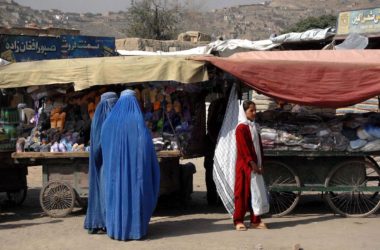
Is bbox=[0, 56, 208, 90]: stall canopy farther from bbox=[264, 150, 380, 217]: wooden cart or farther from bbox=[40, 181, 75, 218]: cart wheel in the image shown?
bbox=[264, 150, 380, 217]: wooden cart

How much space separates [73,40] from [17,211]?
9.93 meters

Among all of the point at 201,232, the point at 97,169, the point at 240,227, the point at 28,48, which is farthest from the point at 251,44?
the point at 97,169

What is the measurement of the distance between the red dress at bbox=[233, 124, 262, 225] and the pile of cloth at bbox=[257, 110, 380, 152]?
2.36 feet

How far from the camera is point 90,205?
6.87 metres

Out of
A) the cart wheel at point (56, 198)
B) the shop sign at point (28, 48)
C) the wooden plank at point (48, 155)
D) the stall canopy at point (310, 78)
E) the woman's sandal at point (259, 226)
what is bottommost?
the woman's sandal at point (259, 226)

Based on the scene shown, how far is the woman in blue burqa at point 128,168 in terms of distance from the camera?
6441 mm

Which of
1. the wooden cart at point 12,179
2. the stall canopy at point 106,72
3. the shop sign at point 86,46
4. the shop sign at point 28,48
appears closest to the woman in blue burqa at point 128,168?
the stall canopy at point 106,72

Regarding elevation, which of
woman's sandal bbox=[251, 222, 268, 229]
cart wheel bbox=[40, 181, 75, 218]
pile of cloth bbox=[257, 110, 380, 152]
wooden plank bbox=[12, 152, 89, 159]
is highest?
pile of cloth bbox=[257, 110, 380, 152]

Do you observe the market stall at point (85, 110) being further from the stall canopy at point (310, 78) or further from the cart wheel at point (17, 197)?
the cart wheel at point (17, 197)

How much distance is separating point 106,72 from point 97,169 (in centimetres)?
147

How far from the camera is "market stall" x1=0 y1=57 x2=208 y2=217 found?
300 inches

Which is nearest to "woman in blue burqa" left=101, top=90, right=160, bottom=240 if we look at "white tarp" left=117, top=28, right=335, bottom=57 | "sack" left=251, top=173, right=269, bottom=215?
"sack" left=251, top=173, right=269, bottom=215

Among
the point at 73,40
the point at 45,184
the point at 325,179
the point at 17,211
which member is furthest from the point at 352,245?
the point at 73,40

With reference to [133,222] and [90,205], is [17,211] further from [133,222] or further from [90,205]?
[133,222]
